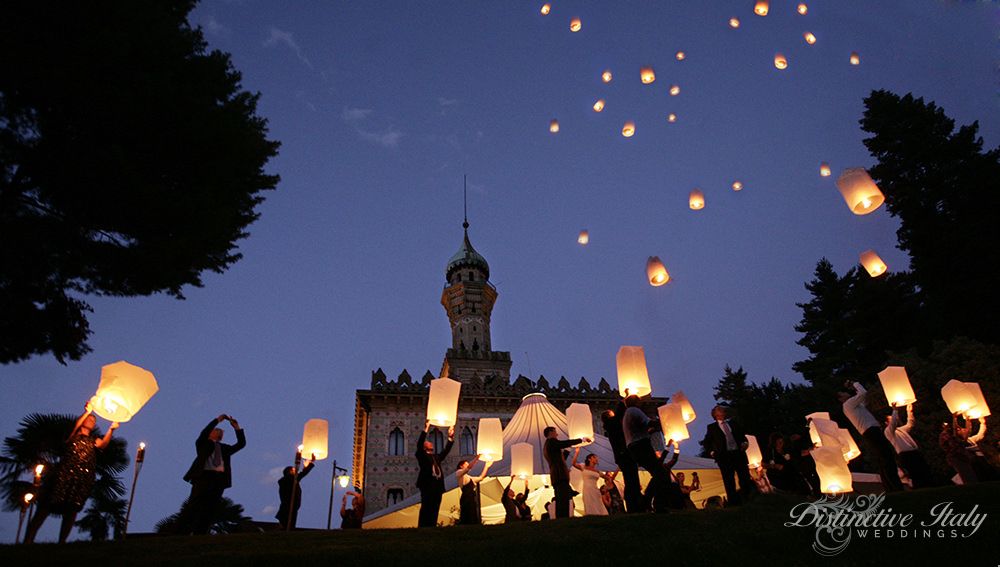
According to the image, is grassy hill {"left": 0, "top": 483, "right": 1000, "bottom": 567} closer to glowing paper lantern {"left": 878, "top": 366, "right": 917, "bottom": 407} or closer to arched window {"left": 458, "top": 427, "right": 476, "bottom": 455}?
glowing paper lantern {"left": 878, "top": 366, "right": 917, "bottom": 407}

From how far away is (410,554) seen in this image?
5645 millimetres

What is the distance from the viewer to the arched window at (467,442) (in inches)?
1404

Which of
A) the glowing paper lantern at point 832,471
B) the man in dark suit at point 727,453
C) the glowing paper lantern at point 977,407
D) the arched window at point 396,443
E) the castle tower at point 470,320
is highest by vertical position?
the castle tower at point 470,320

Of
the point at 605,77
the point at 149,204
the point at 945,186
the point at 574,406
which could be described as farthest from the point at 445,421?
the point at 945,186

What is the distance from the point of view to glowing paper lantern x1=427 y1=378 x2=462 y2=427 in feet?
36.6

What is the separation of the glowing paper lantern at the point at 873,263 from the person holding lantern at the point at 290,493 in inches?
514

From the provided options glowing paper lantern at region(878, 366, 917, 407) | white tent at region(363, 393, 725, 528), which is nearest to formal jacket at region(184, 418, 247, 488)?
white tent at region(363, 393, 725, 528)

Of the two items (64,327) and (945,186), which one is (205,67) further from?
(945,186)

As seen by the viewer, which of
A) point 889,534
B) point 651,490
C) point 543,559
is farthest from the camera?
point 651,490

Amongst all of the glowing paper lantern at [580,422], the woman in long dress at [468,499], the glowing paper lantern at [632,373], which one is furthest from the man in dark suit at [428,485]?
the glowing paper lantern at [580,422]

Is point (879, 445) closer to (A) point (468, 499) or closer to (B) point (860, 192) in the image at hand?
(B) point (860, 192)

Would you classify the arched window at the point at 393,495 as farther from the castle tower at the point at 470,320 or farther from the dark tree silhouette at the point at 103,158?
the dark tree silhouette at the point at 103,158

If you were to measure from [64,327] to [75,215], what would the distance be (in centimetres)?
231

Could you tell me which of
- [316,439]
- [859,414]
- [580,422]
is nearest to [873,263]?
[859,414]
